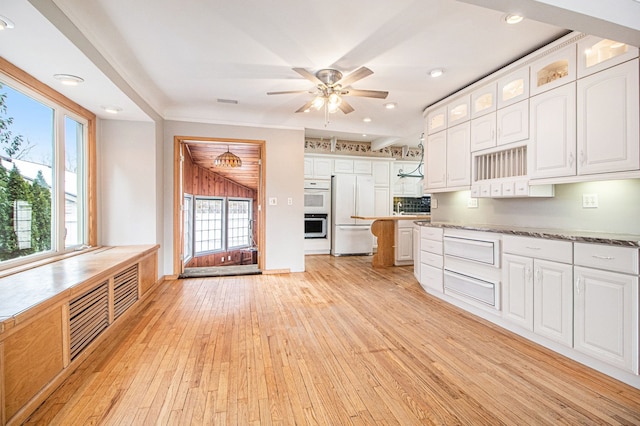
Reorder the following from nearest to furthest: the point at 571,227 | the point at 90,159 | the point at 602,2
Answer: the point at 602,2 → the point at 571,227 → the point at 90,159

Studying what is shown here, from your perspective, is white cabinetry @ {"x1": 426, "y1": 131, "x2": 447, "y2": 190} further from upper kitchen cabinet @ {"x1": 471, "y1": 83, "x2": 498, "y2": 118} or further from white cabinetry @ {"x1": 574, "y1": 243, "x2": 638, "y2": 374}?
white cabinetry @ {"x1": 574, "y1": 243, "x2": 638, "y2": 374}

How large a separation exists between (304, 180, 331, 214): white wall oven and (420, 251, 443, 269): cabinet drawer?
2868 millimetres

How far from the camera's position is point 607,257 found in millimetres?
1805

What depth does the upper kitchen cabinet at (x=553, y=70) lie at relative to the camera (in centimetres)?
226

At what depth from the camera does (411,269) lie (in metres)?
5.00

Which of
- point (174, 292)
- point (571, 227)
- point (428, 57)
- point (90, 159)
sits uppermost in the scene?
point (428, 57)

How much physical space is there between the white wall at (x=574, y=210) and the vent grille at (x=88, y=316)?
3891 millimetres

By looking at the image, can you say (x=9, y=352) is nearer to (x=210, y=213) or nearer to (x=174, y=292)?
(x=174, y=292)

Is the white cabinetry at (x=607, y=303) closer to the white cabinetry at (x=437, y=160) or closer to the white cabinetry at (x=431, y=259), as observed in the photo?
the white cabinetry at (x=431, y=259)

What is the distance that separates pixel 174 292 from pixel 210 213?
13.9 feet

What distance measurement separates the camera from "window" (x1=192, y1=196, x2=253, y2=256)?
721 cm

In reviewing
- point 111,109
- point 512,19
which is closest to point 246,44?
point 111,109

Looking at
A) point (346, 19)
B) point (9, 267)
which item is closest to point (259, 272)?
point (9, 267)

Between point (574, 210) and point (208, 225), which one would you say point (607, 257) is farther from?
point (208, 225)
